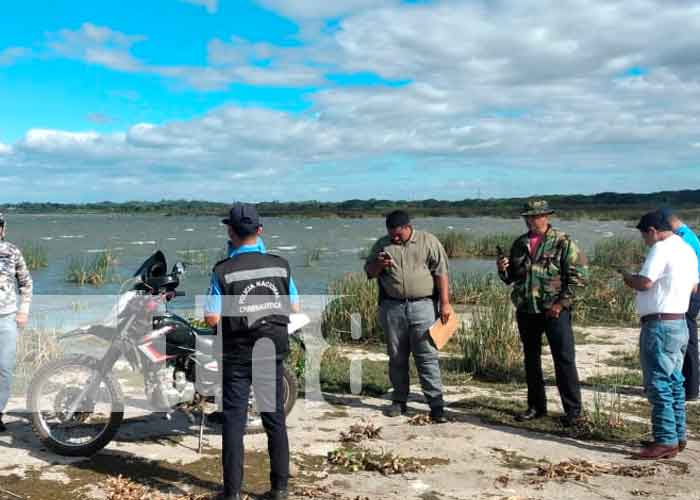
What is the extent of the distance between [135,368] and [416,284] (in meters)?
2.29

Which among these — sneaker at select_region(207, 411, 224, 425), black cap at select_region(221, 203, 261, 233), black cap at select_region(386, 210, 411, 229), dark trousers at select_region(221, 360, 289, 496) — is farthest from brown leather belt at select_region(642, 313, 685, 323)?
sneaker at select_region(207, 411, 224, 425)

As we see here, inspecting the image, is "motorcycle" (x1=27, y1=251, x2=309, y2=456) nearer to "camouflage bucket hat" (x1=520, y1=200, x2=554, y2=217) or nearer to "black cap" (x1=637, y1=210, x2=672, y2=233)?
"camouflage bucket hat" (x1=520, y1=200, x2=554, y2=217)

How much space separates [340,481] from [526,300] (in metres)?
2.13

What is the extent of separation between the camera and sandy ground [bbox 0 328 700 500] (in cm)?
418

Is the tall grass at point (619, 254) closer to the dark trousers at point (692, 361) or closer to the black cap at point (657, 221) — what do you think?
the dark trousers at point (692, 361)

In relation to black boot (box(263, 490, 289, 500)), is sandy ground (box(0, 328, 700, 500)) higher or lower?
lower

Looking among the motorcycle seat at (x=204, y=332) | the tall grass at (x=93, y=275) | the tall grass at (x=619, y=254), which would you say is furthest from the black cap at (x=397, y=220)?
the tall grass at (x=93, y=275)

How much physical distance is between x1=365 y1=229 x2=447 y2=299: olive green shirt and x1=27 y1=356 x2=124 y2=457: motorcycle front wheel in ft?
7.70

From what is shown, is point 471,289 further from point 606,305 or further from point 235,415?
point 235,415

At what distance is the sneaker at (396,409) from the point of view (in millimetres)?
5812

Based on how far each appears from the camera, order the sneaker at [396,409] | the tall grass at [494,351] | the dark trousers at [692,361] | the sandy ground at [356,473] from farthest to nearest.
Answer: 1. the tall grass at [494,351]
2. the dark trousers at [692,361]
3. the sneaker at [396,409]
4. the sandy ground at [356,473]

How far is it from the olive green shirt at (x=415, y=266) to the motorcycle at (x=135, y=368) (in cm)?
165

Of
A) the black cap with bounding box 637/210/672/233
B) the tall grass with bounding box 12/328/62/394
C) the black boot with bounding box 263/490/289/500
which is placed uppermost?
the black cap with bounding box 637/210/672/233

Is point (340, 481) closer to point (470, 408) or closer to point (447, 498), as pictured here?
point (447, 498)
